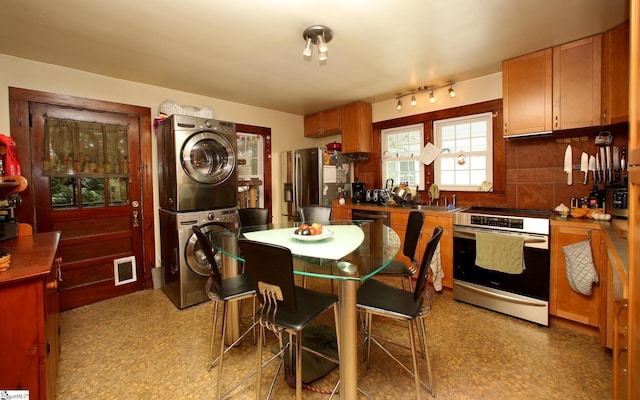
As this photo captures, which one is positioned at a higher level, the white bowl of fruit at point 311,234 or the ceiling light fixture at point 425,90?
the ceiling light fixture at point 425,90

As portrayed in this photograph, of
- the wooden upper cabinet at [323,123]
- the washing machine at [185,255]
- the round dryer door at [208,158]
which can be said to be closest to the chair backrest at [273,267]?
the washing machine at [185,255]

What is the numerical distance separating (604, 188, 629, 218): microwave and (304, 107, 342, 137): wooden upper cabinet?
3.10 metres

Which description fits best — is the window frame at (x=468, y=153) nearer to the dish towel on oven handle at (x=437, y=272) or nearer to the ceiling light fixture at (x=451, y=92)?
the ceiling light fixture at (x=451, y=92)

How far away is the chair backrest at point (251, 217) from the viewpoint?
9.49 ft

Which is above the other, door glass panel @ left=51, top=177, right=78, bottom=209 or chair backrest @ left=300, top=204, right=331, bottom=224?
door glass panel @ left=51, top=177, right=78, bottom=209

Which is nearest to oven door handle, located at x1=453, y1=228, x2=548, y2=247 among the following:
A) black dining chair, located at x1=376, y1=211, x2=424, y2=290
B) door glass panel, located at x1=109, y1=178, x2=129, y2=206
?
black dining chair, located at x1=376, y1=211, x2=424, y2=290

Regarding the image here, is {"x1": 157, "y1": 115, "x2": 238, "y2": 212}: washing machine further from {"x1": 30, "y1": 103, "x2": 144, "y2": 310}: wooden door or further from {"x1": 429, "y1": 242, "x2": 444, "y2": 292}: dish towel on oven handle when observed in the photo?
{"x1": 429, "y1": 242, "x2": 444, "y2": 292}: dish towel on oven handle

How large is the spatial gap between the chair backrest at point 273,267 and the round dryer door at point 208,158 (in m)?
2.00

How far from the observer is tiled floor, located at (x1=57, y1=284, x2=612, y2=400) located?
177 centimetres

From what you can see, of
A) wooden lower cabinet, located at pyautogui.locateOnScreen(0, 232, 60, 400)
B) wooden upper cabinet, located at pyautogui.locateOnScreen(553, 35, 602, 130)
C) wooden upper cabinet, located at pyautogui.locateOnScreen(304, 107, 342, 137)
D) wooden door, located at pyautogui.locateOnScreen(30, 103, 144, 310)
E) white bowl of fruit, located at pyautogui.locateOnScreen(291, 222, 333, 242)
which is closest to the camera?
wooden lower cabinet, located at pyautogui.locateOnScreen(0, 232, 60, 400)

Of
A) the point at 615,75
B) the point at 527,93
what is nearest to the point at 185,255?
the point at 527,93

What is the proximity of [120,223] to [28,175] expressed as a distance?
89 centimetres

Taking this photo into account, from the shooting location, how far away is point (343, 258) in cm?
162

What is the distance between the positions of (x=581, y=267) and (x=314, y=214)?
2.29 meters
